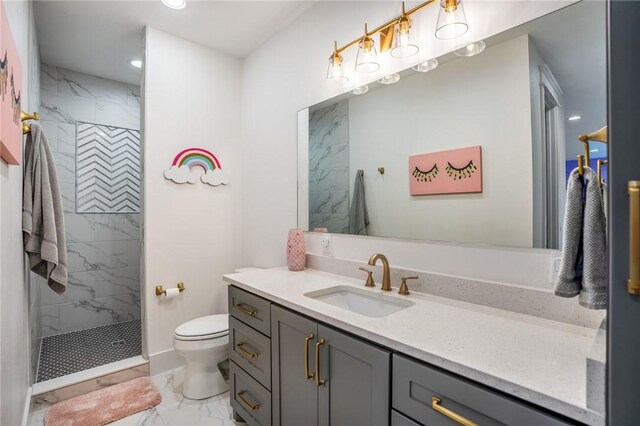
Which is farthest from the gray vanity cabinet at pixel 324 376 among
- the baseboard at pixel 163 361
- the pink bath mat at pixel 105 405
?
the baseboard at pixel 163 361

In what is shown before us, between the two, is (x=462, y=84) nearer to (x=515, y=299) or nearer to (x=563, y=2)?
(x=563, y=2)

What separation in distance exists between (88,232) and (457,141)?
11.1 ft

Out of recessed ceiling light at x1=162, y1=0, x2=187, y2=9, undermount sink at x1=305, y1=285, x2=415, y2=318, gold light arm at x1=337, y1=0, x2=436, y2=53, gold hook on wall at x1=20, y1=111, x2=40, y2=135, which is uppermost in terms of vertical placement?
recessed ceiling light at x1=162, y1=0, x2=187, y2=9

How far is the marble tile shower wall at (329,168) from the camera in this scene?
1889 mm

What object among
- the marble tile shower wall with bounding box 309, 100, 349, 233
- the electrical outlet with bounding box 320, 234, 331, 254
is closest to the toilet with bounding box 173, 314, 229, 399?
the electrical outlet with bounding box 320, 234, 331, 254

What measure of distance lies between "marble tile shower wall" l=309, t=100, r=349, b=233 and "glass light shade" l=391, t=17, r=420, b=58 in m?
0.44

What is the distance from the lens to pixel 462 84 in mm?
1346

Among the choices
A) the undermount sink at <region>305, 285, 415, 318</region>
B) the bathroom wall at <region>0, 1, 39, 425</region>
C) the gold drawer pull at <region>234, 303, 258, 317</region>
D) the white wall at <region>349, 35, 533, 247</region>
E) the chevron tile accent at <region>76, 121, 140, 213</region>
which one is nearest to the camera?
the bathroom wall at <region>0, 1, 39, 425</region>

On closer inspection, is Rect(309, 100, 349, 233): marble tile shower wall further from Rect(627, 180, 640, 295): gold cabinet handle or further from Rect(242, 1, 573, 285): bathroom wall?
Rect(627, 180, 640, 295): gold cabinet handle

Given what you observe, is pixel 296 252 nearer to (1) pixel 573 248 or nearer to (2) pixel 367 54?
(2) pixel 367 54

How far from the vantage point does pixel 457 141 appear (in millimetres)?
1364

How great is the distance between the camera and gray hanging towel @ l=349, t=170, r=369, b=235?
1.76 m

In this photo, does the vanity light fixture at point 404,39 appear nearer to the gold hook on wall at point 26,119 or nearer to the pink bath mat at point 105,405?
the gold hook on wall at point 26,119

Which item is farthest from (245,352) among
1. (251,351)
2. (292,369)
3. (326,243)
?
(326,243)
